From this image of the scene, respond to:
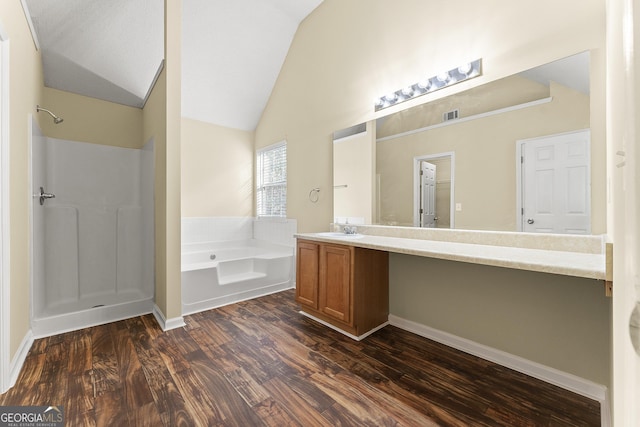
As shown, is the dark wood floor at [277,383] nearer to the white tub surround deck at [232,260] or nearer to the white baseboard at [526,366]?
the white baseboard at [526,366]

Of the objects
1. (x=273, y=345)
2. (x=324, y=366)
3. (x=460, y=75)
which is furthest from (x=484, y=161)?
(x=273, y=345)

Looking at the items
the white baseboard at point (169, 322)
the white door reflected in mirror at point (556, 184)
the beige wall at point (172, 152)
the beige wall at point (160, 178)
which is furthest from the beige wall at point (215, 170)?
the white door reflected in mirror at point (556, 184)

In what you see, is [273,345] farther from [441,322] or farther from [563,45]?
[563,45]

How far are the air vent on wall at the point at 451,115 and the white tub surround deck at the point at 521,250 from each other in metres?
0.89

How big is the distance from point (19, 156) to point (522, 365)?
3.73 m

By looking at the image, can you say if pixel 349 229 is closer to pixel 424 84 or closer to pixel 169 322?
pixel 424 84

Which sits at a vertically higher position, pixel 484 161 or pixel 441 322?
pixel 484 161

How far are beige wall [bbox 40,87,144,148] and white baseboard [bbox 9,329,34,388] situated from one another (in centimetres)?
209

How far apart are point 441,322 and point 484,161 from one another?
51.6 inches

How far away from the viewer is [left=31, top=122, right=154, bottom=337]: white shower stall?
8.80 feet

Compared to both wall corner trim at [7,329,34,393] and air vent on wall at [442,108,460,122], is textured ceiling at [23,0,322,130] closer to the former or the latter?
air vent on wall at [442,108,460,122]

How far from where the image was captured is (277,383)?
172cm

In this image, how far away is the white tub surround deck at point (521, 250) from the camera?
126 centimetres

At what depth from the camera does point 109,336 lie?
235 cm
